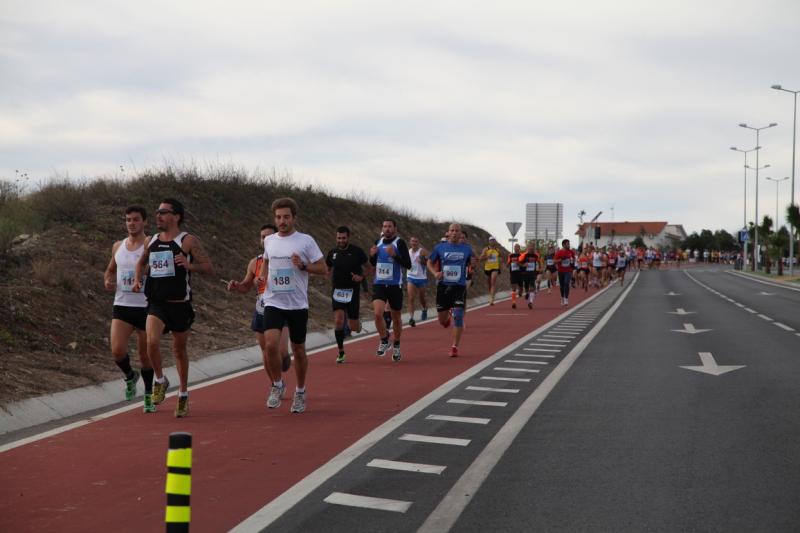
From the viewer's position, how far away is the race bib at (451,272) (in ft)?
41.2

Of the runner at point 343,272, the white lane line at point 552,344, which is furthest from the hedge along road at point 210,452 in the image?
the white lane line at point 552,344

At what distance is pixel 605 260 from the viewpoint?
40.3 metres

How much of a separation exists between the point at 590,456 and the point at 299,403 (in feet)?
9.91

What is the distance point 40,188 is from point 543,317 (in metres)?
12.5

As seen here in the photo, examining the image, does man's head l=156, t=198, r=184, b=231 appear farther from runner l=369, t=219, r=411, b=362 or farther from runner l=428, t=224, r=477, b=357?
runner l=428, t=224, r=477, b=357

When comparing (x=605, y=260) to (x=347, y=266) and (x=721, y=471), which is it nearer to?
(x=347, y=266)

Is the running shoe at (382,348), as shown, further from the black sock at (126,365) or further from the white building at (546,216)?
the white building at (546,216)

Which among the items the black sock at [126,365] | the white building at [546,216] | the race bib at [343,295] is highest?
the white building at [546,216]

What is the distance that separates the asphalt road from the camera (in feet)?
15.8

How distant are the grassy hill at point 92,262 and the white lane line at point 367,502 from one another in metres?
4.18

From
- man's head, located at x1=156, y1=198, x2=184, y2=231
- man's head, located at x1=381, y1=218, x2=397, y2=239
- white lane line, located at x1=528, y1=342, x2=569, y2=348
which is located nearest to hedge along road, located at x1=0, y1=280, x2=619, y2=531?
man's head, located at x1=156, y1=198, x2=184, y2=231

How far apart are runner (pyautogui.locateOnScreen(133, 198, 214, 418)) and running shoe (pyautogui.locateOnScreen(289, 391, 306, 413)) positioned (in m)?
0.99

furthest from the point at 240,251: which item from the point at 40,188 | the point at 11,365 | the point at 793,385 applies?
the point at 793,385

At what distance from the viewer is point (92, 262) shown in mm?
15406
